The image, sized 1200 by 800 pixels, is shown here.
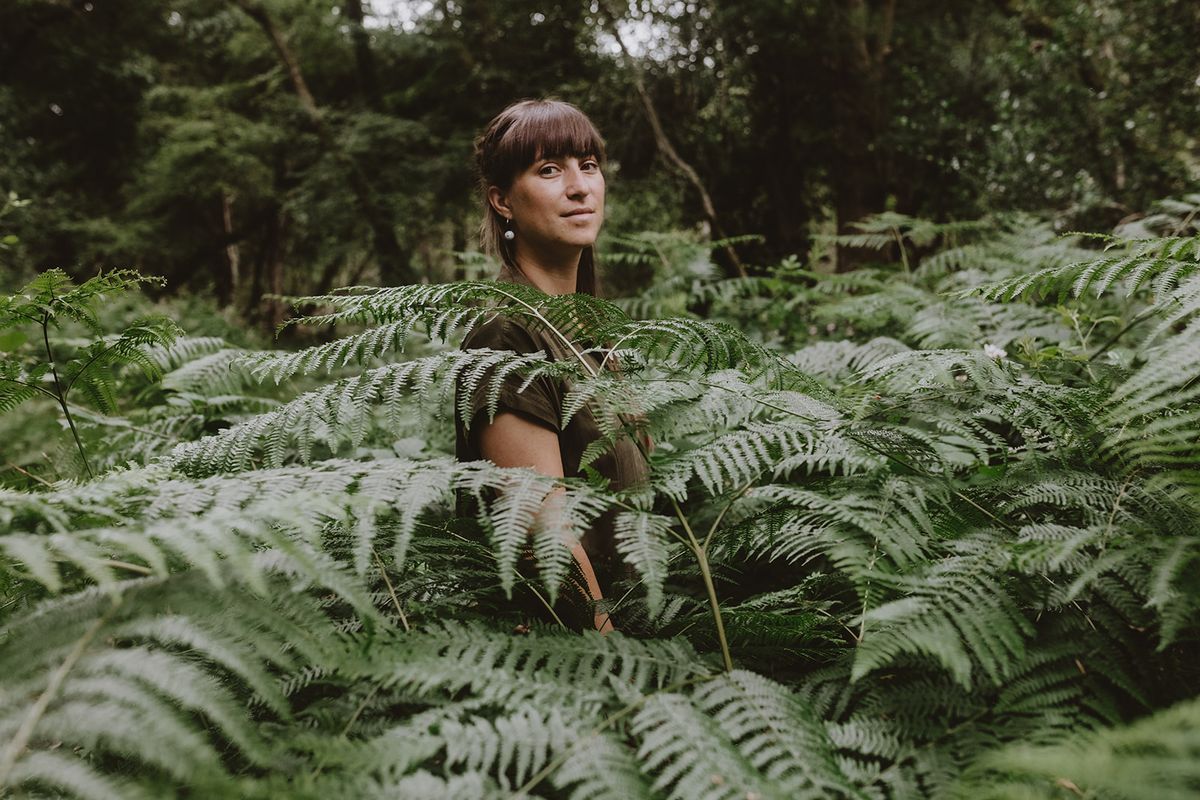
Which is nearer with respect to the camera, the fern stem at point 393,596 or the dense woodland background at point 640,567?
the dense woodland background at point 640,567

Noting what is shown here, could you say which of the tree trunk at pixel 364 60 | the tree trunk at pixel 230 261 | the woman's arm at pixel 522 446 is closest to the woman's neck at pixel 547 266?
the woman's arm at pixel 522 446

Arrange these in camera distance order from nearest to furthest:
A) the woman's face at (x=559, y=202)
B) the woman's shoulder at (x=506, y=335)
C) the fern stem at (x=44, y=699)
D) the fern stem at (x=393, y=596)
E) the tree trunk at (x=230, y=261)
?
1. the fern stem at (x=44, y=699)
2. the fern stem at (x=393, y=596)
3. the woman's shoulder at (x=506, y=335)
4. the woman's face at (x=559, y=202)
5. the tree trunk at (x=230, y=261)

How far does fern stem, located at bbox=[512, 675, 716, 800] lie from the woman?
1.56 feet

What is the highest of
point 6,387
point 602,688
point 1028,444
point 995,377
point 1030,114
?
point 1030,114

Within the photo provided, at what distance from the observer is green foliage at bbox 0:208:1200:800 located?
31.6 inches

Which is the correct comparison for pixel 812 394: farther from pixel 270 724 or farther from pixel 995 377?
pixel 270 724

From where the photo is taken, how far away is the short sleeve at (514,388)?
4.81 feet

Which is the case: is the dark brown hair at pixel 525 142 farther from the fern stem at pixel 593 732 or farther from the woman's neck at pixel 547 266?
the fern stem at pixel 593 732

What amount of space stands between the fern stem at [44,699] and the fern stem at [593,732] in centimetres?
53

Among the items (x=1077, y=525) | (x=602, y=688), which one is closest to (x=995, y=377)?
(x=1077, y=525)

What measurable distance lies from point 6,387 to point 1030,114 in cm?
786

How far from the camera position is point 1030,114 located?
20.6 ft

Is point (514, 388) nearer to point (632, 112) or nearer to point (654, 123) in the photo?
point (654, 123)

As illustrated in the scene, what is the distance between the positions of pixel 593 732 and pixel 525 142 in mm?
1654
